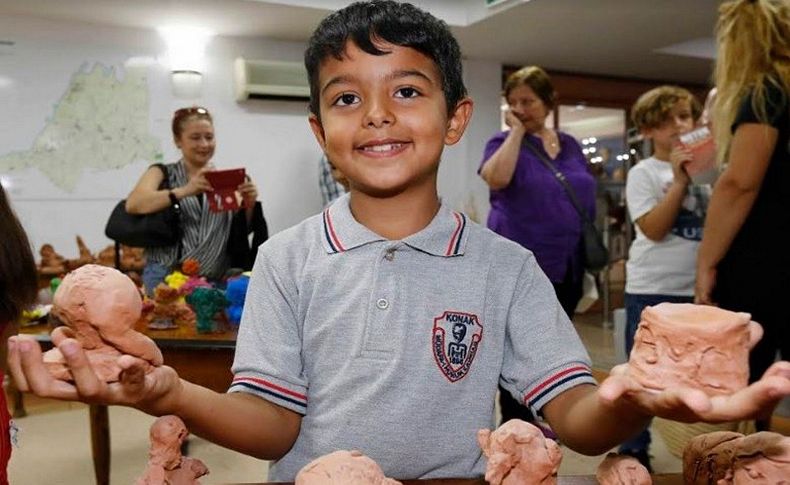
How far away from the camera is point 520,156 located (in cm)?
256

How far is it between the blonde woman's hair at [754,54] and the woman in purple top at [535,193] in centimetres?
88

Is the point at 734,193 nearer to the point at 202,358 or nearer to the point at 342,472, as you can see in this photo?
the point at 342,472

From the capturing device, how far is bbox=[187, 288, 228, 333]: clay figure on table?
211cm

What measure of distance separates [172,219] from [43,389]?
1.86 meters

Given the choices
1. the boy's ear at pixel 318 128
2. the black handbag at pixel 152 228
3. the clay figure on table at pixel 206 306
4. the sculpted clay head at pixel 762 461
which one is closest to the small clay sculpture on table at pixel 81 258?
the black handbag at pixel 152 228

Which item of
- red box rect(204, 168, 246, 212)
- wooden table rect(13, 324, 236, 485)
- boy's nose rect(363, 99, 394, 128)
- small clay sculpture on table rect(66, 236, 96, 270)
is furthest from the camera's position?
small clay sculpture on table rect(66, 236, 96, 270)

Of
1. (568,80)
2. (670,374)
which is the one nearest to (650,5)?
(568,80)

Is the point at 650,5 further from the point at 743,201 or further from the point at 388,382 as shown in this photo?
the point at 388,382

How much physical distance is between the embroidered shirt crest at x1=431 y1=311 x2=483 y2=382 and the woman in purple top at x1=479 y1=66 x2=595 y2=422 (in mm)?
1491

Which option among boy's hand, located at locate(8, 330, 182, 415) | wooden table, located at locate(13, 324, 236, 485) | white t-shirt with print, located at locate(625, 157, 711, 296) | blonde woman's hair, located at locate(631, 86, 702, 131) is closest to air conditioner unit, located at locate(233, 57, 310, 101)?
blonde woman's hair, located at locate(631, 86, 702, 131)

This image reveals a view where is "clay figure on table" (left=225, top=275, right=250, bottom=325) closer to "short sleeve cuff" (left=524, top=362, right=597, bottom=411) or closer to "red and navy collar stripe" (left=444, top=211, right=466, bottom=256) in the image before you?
"red and navy collar stripe" (left=444, top=211, right=466, bottom=256)

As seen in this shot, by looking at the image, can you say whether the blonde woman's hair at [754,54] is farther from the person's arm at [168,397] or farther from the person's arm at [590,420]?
the person's arm at [168,397]

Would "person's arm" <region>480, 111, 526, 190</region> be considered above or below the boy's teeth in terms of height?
above

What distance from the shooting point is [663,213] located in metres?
2.19
